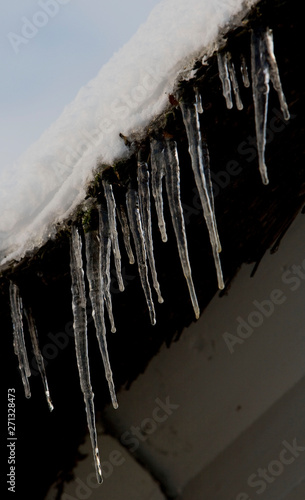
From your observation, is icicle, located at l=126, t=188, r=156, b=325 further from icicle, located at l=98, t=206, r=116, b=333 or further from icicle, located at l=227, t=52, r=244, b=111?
icicle, located at l=227, t=52, r=244, b=111

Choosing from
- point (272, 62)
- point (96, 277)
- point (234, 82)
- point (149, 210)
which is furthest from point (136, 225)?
point (272, 62)

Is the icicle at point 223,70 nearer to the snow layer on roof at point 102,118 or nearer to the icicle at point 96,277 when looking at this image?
the snow layer on roof at point 102,118

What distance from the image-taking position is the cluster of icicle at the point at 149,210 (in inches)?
49.9

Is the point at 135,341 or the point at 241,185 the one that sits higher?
the point at 241,185

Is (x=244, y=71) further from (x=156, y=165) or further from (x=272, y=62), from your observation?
(x=156, y=165)

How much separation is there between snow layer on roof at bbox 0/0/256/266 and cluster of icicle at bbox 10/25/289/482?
0.08m

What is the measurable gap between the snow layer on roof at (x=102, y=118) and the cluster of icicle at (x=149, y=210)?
76mm

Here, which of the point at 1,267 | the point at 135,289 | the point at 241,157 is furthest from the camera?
the point at 135,289

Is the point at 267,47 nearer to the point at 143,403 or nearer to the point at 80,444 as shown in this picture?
the point at 143,403

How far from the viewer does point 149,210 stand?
1522mm

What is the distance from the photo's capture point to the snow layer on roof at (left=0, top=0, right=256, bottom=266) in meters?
1.33

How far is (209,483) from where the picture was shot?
209cm

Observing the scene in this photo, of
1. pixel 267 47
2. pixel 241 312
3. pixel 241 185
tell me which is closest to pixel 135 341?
pixel 241 312

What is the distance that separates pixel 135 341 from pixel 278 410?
0.62 metres
